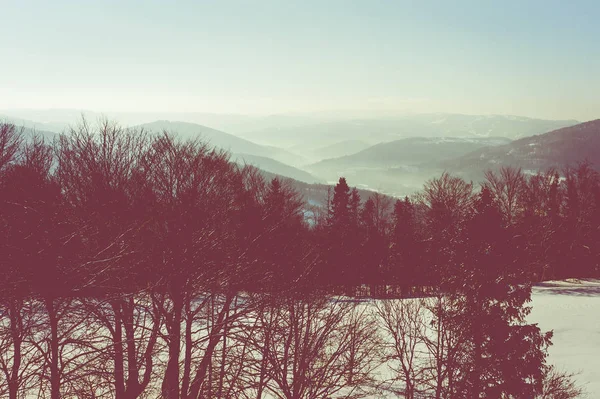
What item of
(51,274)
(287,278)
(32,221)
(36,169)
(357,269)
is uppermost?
(36,169)

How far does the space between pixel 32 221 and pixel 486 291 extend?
50.7 feet

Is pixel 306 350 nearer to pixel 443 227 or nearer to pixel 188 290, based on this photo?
pixel 188 290

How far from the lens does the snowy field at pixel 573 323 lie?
2129cm

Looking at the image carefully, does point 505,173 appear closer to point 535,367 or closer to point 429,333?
point 429,333

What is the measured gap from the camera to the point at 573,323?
29.0 meters

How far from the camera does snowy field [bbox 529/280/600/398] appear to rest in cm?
2129

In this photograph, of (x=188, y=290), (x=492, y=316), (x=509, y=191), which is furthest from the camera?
(x=509, y=191)

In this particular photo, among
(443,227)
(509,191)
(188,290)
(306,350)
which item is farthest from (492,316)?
(509,191)

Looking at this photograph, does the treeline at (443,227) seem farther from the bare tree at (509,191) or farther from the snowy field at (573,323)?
A: the snowy field at (573,323)

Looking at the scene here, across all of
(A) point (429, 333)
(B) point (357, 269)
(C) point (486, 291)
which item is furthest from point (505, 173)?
(C) point (486, 291)

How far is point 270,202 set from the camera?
747 inches

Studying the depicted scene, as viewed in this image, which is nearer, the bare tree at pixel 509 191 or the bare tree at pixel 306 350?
the bare tree at pixel 306 350

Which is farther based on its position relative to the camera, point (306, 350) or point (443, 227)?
point (443, 227)

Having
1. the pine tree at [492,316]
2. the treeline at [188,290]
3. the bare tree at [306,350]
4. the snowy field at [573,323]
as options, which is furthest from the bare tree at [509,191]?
the bare tree at [306,350]
